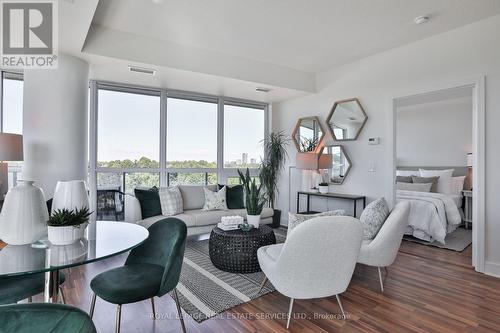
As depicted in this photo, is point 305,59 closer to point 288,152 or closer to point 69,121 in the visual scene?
point 288,152

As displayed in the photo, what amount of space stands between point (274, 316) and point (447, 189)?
5.01m

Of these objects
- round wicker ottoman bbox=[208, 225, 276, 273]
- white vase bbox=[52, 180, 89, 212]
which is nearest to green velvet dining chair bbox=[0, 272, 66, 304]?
white vase bbox=[52, 180, 89, 212]

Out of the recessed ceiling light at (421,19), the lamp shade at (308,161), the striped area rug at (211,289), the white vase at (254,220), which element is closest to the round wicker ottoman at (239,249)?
the striped area rug at (211,289)

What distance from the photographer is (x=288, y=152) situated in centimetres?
583

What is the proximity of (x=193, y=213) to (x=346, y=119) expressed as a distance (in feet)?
9.65

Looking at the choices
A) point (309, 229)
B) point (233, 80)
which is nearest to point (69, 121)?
point (233, 80)

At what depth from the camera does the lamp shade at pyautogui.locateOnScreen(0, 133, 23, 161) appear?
9.63 ft

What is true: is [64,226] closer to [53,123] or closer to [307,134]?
[53,123]

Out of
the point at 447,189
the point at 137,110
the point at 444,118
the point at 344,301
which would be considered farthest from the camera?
the point at 444,118

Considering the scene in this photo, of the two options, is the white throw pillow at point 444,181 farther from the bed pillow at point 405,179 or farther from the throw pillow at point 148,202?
the throw pillow at point 148,202

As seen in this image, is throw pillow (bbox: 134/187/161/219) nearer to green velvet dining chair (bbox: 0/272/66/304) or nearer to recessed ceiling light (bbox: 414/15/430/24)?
green velvet dining chair (bbox: 0/272/66/304)

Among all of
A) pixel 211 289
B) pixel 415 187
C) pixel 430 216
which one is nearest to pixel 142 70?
pixel 211 289

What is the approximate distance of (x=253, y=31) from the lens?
3.61 m

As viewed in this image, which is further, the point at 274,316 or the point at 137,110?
the point at 137,110
